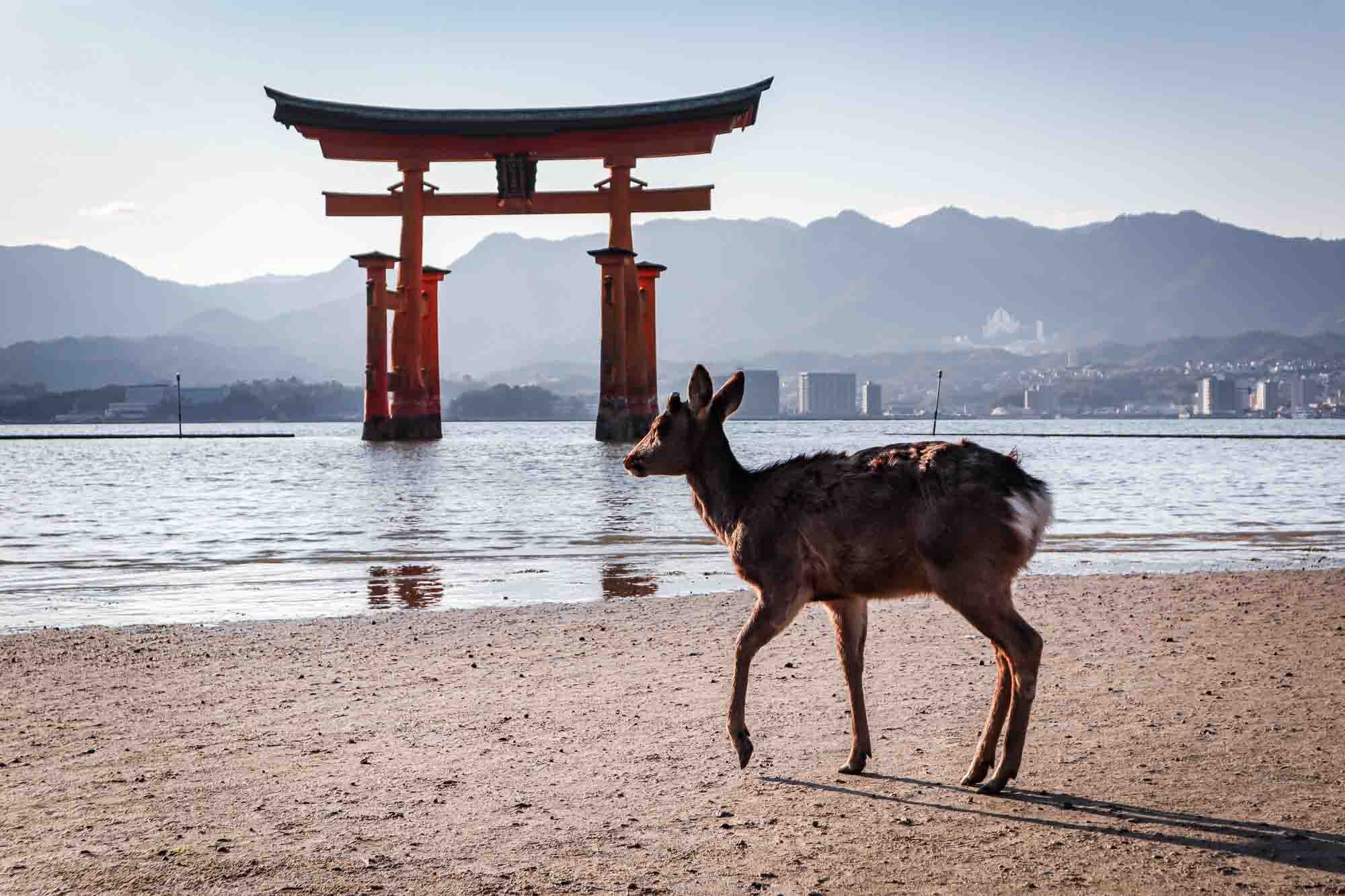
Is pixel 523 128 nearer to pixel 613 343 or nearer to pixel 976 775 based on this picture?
pixel 613 343

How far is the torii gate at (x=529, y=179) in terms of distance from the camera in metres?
57.5

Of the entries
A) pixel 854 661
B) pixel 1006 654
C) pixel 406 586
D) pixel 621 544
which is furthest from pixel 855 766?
pixel 621 544

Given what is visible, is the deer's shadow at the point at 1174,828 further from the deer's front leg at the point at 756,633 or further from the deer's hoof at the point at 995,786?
the deer's front leg at the point at 756,633

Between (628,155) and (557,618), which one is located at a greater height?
(628,155)

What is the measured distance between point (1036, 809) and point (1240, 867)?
2.79 feet

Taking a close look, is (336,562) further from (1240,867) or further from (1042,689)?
(1240,867)

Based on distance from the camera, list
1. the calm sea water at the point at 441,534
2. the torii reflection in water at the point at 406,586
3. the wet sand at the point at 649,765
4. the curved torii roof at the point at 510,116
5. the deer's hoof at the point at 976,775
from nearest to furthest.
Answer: the wet sand at the point at 649,765
the deer's hoof at the point at 976,775
the torii reflection in water at the point at 406,586
the calm sea water at the point at 441,534
the curved torii roof at the point at 510,116

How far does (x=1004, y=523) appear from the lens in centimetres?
486

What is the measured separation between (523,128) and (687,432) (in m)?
56.3

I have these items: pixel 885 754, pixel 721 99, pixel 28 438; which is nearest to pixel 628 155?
pixel 721 99

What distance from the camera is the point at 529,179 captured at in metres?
60.8

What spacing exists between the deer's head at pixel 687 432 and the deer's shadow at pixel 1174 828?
159 centimetres

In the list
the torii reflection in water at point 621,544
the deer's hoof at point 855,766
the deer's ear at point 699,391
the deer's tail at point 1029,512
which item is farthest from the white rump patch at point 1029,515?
the torii reflection in water at point 621,544

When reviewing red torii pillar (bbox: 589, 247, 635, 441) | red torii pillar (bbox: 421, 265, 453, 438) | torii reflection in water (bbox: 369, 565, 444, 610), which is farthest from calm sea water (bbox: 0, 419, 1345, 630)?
red torii pillar (bbox: 421, 265, 453, 438)
